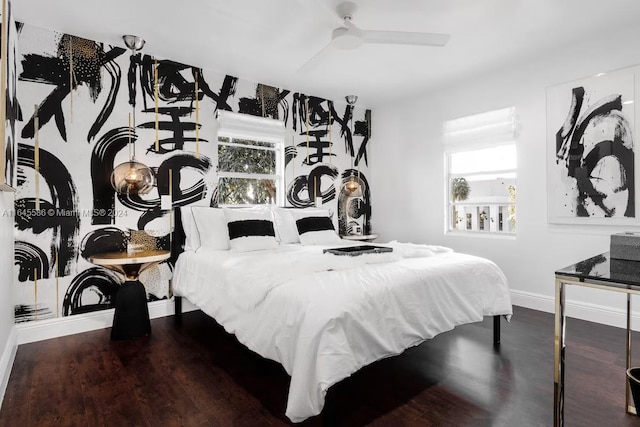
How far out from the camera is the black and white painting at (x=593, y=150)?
2971 mm

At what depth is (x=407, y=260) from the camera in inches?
98.6

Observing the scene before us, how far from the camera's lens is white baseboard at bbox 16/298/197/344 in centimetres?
276

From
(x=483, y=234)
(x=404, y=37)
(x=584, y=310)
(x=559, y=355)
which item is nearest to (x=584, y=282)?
(x=559, y=355)

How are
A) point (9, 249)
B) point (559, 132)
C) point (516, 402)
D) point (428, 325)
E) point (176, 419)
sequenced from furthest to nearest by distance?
point (559, 132)
point (9, 249)
point (428, 325)
point (516, 402)
point (176, 419)

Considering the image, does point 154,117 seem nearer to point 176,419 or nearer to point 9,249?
point 9,249

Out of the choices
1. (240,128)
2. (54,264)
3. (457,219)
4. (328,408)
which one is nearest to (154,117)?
(240,128)

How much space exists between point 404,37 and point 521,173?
2081mm

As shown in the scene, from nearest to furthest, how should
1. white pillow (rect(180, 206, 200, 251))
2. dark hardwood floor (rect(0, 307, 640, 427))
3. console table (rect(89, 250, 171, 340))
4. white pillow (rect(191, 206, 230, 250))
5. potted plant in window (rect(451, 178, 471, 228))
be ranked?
1. dark hardwood floor (rect(0, 307, 640, 427))
2. console table (rect(89, 250, 171, 340))
3. white pillow (rect(191, 206, 230, 250))
4. white pillow (rect(180, 206, 200, 251))
5. potted plant in window (rect(451, 178, 471, 228))

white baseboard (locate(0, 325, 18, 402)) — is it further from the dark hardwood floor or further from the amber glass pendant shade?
the amber glass pendant shade

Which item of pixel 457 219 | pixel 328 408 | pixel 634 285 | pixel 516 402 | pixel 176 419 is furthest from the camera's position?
pixel 457 219

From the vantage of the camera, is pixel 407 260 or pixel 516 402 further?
pixel 407 260

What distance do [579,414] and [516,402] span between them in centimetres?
28

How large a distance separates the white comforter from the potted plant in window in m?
1.72

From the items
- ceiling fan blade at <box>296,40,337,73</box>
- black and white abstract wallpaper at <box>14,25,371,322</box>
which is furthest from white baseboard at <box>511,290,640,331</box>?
black and white abstract wallpaper at <box>14,25,371,322</box>
